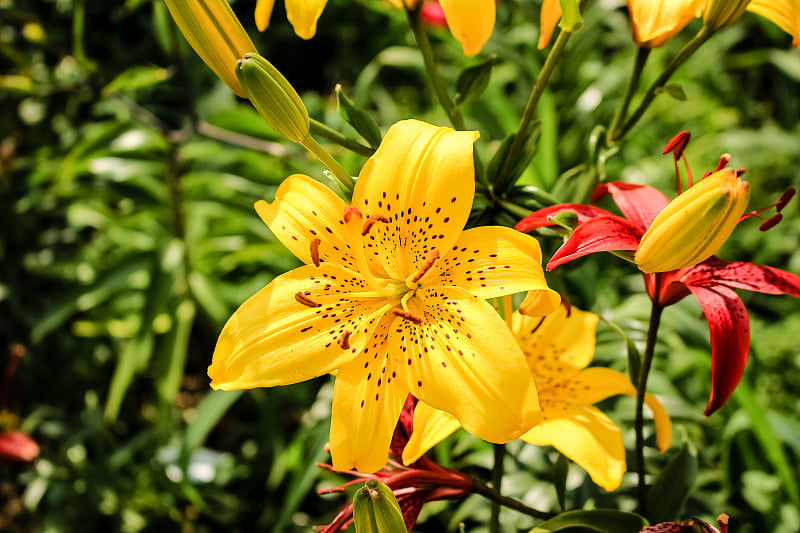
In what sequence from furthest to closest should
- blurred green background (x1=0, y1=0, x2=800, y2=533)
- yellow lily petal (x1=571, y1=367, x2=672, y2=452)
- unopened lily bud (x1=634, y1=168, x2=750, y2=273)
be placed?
blurred green background (x1=0, y1=0, x2=800, y2=533), yellow lily petal (x1=571, y1=367, x2=672, y2=452), unopened lily bud (x1=634, y1=168, x2=750, y2=273)

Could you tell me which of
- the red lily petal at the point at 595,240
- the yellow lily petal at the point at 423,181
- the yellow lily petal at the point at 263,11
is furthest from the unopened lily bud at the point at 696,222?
the yellow lily petal at the point at 263,11

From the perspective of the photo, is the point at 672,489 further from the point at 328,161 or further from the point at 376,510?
the point at 328,161

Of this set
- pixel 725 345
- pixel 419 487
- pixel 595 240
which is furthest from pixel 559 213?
pixel 419 487

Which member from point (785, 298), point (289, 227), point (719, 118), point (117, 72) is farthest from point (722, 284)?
point (117, 72)

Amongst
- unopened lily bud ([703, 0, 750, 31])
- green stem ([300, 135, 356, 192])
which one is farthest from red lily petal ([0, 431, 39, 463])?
unopened lily bud ([703, 0, 750, 31])

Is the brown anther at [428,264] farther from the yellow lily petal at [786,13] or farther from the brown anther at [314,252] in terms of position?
the yellow lily petal at [786,13]

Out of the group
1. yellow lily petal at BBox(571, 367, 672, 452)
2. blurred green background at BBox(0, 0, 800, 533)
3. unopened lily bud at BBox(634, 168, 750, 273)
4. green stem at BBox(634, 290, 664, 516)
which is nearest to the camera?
unopened lily bud at BBox(634, 168, 750, 273)

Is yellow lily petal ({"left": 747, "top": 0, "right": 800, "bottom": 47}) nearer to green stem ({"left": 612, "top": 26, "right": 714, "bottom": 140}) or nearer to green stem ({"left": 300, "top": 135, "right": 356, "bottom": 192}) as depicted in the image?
green stem ({"left": 612, "top": 26, "right": 714, "bottom": 140})
